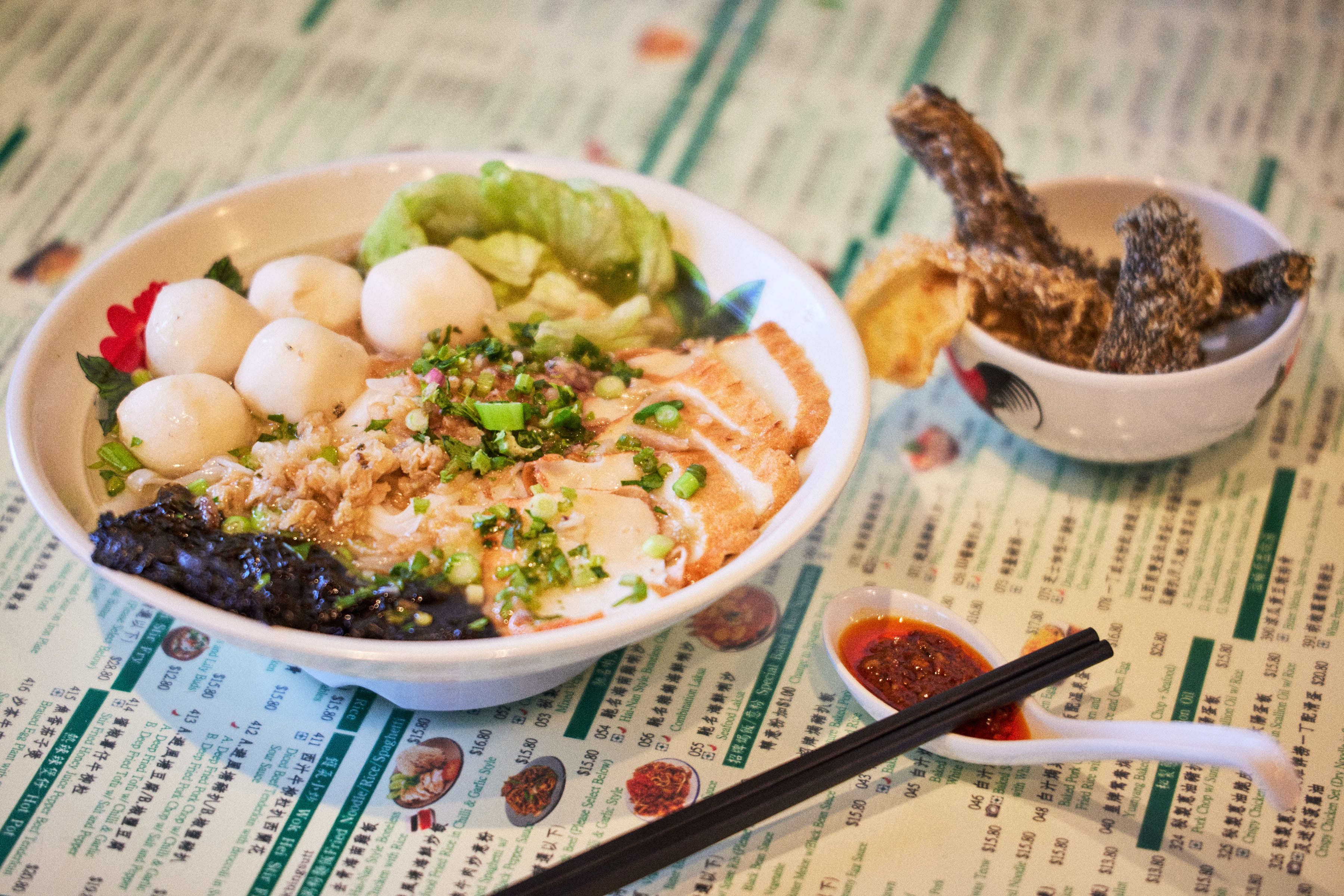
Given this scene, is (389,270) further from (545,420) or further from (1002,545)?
(1002,545)

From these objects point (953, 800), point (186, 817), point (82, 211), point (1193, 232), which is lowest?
point (953, 800)

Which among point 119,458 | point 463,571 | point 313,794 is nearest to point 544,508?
point 463,571

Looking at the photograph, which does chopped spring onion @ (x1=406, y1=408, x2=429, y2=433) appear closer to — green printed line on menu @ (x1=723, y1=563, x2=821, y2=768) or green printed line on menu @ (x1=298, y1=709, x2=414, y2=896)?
green printed line on menu @ (x1=298, y1=709, x2=414, y2=896)

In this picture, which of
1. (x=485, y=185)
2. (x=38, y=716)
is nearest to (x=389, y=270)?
(x=485, y=185)

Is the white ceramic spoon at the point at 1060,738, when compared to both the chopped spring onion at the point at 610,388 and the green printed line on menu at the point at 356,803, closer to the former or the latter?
the chopped spring onion at the point at 610,388

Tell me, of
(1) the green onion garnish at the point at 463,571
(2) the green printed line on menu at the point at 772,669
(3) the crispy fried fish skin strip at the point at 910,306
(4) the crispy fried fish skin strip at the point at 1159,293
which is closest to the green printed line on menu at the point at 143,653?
(1) the green onion garnish at the point at 463,571

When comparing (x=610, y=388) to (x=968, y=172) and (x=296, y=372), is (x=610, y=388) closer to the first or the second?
(x=296, y=372)
